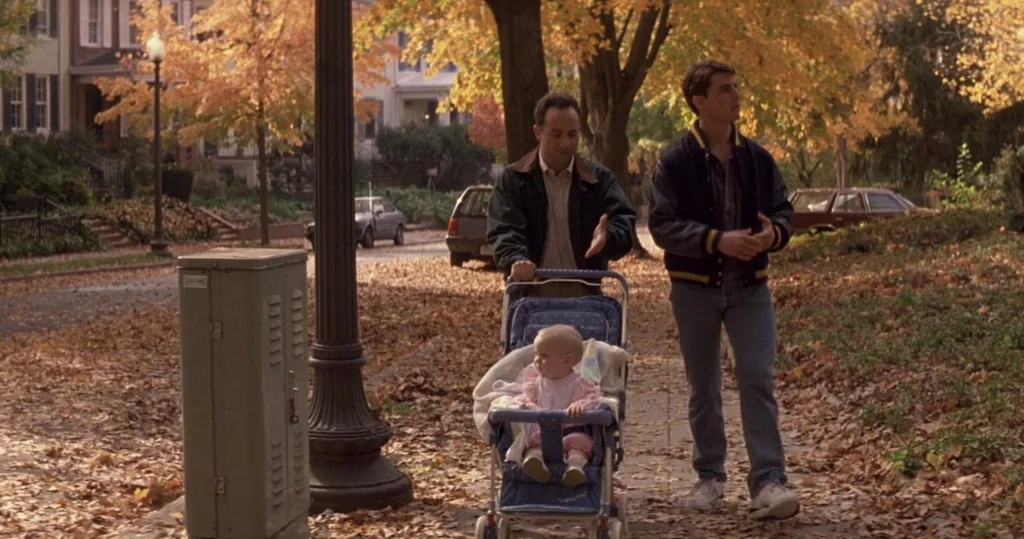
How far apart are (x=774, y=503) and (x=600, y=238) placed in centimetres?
146

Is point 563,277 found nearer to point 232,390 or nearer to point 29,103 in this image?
point 232,390

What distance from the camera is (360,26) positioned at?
31.6 meters

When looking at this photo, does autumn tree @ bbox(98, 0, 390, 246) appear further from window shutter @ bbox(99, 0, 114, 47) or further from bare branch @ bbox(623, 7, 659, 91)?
window shutter @ bbox(99, 0, 114, 47)

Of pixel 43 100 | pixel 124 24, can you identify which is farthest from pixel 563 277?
pixel 124 24

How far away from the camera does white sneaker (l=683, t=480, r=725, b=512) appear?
7766 mm

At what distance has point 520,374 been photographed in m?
6.65

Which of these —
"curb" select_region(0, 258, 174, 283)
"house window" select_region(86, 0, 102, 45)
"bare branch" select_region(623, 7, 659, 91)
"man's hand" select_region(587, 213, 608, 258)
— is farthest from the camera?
"house window" select_region(86, 0, 102, 45)

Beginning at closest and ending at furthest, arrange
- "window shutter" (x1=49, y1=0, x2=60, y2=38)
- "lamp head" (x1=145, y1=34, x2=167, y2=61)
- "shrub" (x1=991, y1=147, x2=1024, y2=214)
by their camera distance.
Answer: "shrub" (x1=991, y1=147, x2=1024, y2=214) → "lamp head" (x1=145, y1=34, x2=167, y2=61) → "window shutter" (x1=49, y1=0, x2=60, y2=38)

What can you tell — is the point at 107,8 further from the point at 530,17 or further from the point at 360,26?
the point at 530,17

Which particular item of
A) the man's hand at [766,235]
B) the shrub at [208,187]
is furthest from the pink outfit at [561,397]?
the shrub at [208,187]

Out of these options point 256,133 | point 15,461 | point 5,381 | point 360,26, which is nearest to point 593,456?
point 15,461

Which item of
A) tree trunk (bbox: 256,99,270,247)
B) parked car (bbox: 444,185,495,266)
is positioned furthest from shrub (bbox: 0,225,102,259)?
parked car (bbox: 444,185,495,266)

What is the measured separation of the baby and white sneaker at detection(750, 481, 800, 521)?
1.35 metres

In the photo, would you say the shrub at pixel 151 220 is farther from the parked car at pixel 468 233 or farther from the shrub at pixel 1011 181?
the shrub at pixel 1011 181
